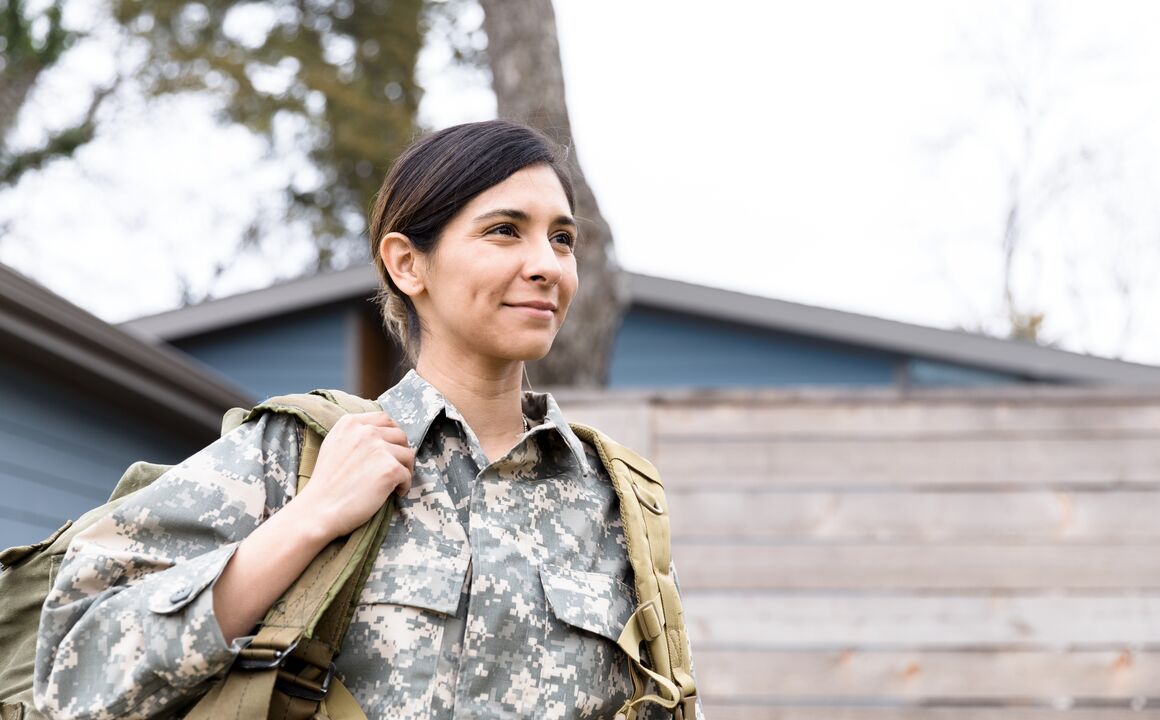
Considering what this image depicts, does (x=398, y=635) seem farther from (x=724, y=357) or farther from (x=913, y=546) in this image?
(x=724, y=357)

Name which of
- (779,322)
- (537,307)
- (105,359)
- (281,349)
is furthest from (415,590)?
(281,349)

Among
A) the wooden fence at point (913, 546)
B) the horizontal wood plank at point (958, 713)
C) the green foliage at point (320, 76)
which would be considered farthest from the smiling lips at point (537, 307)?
the green foliage at point (320, 76)

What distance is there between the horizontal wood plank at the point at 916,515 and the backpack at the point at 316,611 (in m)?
2.88

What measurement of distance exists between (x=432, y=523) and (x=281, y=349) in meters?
9.18

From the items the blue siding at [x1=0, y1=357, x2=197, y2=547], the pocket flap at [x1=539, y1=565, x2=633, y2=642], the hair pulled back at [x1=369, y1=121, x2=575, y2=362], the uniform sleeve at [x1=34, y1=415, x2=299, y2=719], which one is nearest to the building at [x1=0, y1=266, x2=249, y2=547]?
the blue siding at [x1=0, y1=357, x2=197, y2=547]

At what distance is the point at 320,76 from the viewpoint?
19844 mm

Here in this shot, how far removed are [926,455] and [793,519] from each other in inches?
21.0

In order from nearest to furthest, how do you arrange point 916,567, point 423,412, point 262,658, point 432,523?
point 262,658 → point 432,523 → point 423,412 → point 916,567

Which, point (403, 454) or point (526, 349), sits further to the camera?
point (526, 349)

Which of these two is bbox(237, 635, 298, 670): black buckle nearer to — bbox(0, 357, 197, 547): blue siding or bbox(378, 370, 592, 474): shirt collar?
bbox(378, 370, 592, 474): shirt collar

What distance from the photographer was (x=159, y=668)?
184 cm

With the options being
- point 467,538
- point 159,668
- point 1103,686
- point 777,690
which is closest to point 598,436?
point 467,538

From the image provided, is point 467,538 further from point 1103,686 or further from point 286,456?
point 1103,686

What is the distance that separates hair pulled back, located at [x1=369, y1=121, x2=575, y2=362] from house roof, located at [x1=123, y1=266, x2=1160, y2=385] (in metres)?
7.53
